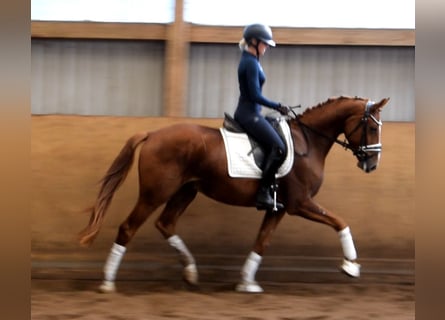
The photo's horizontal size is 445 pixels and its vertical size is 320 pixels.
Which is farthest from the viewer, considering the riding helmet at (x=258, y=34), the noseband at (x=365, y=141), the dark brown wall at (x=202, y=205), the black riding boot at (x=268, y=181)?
the dark brown wall at (x=202, y=205)

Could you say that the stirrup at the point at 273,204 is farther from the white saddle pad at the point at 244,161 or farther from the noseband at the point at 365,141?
the noseband at the point at 365,141

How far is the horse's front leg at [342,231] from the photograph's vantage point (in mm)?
5379

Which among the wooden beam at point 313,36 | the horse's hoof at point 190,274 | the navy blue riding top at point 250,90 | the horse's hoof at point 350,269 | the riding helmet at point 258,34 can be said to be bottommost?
the horse's hoof at point 190,274

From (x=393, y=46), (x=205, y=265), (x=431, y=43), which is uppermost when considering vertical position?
(x=393, y=46)

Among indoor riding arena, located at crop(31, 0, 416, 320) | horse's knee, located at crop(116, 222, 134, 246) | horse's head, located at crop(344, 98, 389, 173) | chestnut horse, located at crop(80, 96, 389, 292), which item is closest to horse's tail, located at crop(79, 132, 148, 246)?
chestnut horse, located at crop(80, 96, 389, 292)

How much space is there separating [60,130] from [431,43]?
5017 mm

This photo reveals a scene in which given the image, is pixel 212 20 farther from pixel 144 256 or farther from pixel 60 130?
pixel 144 256

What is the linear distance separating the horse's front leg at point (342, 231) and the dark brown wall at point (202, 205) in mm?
912

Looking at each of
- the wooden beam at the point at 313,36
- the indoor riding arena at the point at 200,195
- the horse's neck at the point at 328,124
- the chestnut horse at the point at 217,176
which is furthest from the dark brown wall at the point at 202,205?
the wooden beam at the point at 313,36

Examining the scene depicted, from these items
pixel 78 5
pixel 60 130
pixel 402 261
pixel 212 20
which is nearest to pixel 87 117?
pixel 60 130

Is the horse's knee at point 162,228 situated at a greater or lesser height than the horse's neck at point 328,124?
lesser

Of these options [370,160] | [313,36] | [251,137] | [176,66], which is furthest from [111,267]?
[313,36]

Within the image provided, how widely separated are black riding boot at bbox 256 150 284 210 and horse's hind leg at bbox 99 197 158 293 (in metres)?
1.07

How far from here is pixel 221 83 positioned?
7055 millimetres
